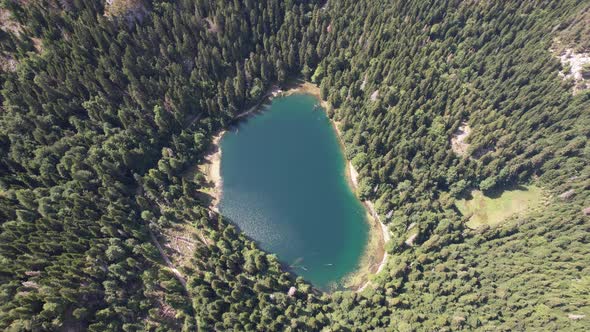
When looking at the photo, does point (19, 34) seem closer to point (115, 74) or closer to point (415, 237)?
point (115, 74)

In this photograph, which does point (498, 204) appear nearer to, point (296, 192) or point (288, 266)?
point (296, 192)

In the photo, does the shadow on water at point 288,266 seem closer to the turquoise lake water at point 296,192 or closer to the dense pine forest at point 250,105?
the turquoise lake water at point 296,192

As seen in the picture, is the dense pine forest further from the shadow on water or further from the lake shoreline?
the lake shoreline

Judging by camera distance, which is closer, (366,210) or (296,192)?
(366,210)

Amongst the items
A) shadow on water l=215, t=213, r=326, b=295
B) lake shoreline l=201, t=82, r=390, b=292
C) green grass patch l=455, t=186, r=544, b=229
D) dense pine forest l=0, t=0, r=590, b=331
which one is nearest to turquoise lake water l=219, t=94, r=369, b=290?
shadow on water l=215, t=213, r=326, b=295

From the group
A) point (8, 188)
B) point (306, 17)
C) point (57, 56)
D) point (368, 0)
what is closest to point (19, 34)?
point (57, 56)

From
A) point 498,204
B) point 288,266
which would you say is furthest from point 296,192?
point 498,204

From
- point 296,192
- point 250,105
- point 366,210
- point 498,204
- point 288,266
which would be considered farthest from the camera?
point 250,105

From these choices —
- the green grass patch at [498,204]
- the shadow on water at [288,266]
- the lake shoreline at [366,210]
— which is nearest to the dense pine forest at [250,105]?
the shadow on water at [288,266]
